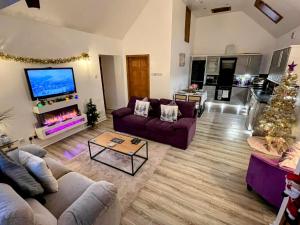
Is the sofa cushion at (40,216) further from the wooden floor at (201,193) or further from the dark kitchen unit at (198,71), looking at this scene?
the dark kitchen unit at (198,71)

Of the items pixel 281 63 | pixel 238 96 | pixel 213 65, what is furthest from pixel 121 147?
pixel 238 96

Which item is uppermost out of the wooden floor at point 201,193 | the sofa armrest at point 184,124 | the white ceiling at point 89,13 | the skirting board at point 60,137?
the white ceiling at point 89,13

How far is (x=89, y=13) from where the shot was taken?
3654 millimetres

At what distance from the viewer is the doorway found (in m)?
5.75

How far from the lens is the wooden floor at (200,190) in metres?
1.91

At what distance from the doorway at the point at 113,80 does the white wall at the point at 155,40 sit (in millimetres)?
585

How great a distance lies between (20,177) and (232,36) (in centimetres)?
767

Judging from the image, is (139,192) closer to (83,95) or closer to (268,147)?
(268,147)

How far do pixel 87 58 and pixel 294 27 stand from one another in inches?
221

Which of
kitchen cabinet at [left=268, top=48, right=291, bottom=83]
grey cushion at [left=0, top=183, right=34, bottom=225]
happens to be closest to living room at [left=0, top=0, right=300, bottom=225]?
grey cushion at [left=0, top=183, right=34, bottom=225]

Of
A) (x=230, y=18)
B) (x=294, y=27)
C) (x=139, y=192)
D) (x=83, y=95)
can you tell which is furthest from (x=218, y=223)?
(x=230, y=18)

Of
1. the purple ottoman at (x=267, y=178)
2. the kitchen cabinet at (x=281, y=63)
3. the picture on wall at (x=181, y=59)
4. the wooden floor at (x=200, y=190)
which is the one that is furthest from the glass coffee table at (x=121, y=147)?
the picture on wall at (x=181, y=59)

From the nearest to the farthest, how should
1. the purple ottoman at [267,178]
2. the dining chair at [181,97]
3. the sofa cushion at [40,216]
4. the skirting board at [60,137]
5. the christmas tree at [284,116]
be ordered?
the sofa cushion at [40,216] → the purple ottoman at [267,178] → the christmas tree at [284,116] → the skirting board at [60,137] → the dining chair at [181,97]

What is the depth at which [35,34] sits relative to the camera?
317 centimetres
